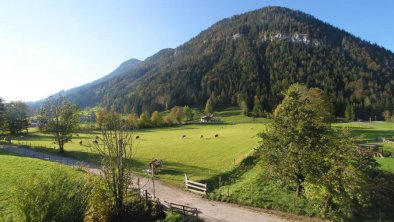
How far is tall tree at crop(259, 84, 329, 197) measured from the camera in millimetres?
31375

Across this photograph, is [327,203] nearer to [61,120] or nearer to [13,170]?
[13,170]

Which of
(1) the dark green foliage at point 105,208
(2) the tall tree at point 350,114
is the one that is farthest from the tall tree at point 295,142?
(2) the tall tree at point 350,114

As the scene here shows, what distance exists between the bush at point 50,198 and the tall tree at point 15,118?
103971 mm

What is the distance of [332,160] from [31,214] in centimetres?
2413

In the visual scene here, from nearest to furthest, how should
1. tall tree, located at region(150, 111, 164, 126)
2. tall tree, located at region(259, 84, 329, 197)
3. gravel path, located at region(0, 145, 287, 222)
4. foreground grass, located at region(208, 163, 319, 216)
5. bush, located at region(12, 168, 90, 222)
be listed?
bush, located at region(12, 168, 90, 222) < gravel path, located at region(0, 145, 287, 222) < tall tree, located at region(259, 84, 329, 197) < foreground grass, located at region(208, 163, 319, 216) < tall tree, located at region(150, 111, 164, 126)

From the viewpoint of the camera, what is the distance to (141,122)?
470ft

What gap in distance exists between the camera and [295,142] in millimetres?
32844

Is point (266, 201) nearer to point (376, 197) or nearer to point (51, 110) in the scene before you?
point (376, 197)

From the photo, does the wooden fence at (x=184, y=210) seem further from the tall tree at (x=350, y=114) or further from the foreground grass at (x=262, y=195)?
the tall tree at (x=350, y=114)

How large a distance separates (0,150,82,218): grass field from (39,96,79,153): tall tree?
14.4 meters

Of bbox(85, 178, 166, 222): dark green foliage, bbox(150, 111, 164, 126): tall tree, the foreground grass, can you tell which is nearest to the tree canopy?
the foreground grass

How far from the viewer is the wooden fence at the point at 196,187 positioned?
37.5 metres

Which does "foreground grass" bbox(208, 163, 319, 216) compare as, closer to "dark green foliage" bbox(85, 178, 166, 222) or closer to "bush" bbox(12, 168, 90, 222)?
"dark green foliage" bbox(85, 178, 166, 222)

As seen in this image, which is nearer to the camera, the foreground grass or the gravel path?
the gravel path
